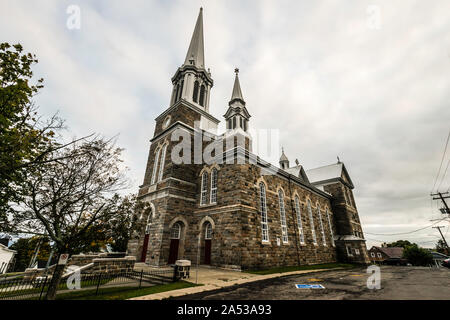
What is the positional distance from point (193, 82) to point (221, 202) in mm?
16363

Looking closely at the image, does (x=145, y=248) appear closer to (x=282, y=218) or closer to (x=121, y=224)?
(x=121, y=224)

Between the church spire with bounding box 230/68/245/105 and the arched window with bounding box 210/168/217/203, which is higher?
the church spire with bounding box 230/68/245/105

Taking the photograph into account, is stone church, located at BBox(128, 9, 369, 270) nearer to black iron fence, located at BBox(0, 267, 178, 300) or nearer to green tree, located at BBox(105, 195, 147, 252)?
Answer: black iron fence, located at BBox(0, 267, 178, 300)

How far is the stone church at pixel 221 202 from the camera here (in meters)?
15.4

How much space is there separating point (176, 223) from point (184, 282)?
25.3ft

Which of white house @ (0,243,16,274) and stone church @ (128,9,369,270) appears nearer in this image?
stone church @ (128,9,369,270)

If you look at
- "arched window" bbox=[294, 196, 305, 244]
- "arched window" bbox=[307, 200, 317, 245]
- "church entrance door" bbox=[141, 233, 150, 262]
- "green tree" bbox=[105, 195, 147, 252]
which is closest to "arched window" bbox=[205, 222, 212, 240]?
"church entrance door" bbox=[141, 233, 150, 262]

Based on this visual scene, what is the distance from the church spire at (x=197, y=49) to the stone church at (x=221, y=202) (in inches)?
8.0

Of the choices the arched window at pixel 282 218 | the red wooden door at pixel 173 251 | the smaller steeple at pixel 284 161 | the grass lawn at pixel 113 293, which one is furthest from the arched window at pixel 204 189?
the smaller steeple at pixel 284 161

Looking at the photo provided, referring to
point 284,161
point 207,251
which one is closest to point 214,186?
point 207,251

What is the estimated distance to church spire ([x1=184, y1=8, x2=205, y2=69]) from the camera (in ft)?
87.0
